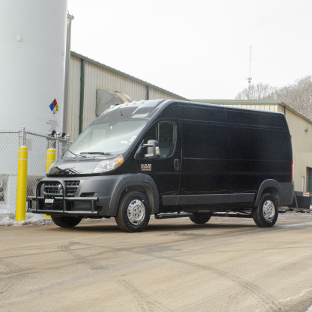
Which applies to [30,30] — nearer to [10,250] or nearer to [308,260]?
[10,250]

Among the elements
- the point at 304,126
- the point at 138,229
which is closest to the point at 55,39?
the point at 138,229

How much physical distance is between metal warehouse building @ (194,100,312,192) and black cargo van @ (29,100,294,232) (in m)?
23.9

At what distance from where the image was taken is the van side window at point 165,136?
11008 millimetres

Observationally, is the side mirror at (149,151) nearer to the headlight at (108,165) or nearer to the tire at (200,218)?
the headlight at (108,165)

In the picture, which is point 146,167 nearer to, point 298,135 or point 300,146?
point 298,135

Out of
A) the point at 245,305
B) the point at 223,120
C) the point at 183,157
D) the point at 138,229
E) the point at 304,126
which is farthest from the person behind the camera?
the point at 304,126

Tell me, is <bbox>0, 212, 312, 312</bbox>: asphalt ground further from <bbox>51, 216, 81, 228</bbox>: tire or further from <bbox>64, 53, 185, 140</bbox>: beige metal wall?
<bbox>64, 53, 185, 140</bbox>: beige metal wall

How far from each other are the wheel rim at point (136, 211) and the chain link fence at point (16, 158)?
12.3ft

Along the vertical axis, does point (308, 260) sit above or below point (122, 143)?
below

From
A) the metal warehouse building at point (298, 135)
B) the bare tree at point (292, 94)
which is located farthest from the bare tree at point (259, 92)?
the metal warehouse building at point (298, 135)

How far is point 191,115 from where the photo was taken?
1160 centimetres

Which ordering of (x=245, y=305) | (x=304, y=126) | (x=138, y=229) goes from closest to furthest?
(x=245, y=305) < (x=138, y=229) < (x=304, y=126)

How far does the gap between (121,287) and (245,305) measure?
3.97 feet

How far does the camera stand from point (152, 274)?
589 centimetres
